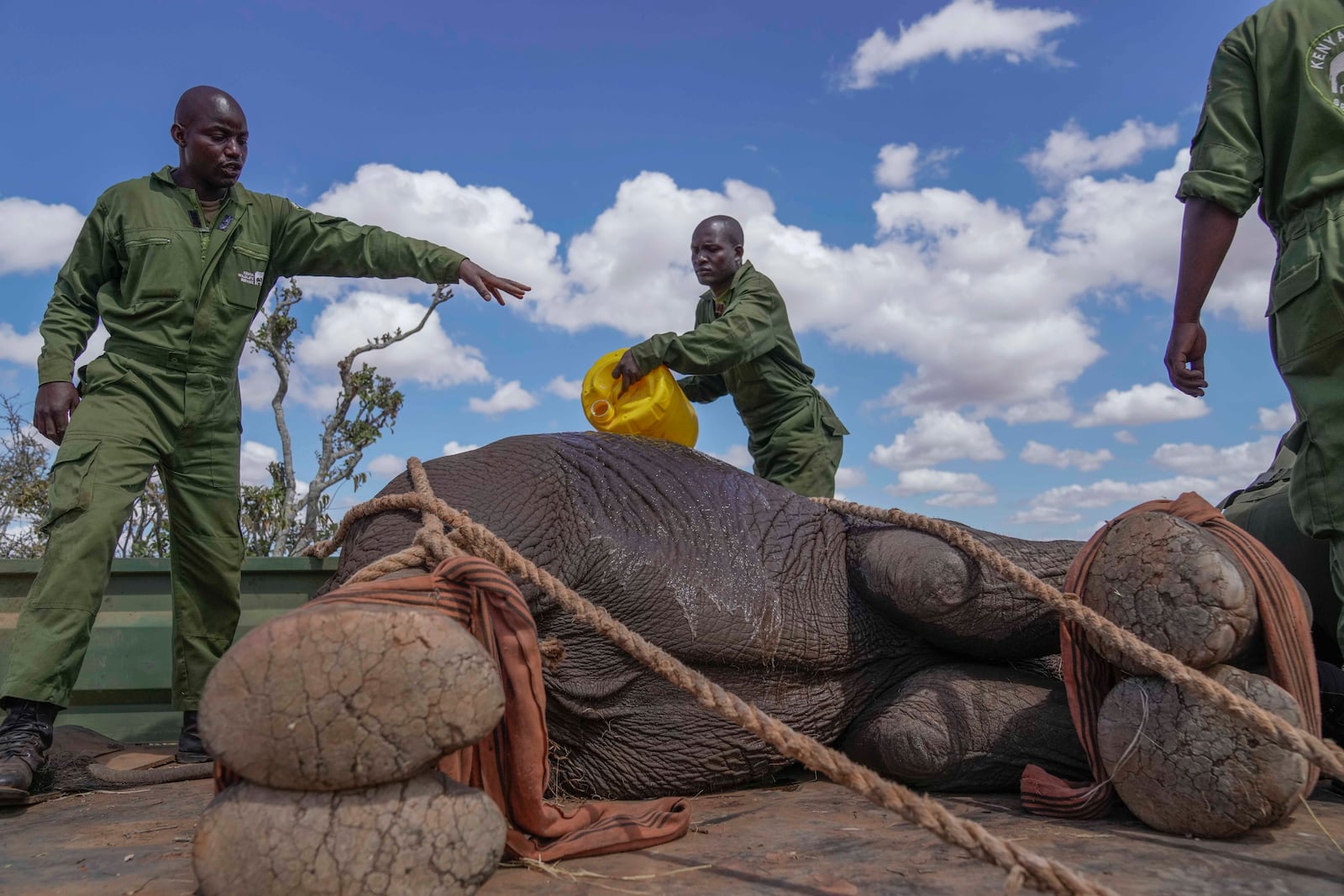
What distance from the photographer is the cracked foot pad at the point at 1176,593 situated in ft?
6.63

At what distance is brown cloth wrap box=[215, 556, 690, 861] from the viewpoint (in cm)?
180

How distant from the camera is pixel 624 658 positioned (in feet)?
8.03

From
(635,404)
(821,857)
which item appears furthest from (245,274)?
(821,857)

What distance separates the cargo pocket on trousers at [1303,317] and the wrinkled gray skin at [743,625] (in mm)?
755

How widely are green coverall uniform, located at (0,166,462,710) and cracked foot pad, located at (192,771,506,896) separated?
1.75 metres

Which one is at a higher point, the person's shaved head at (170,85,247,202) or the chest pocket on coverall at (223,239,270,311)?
the person's shaved head at (170,85,247,202)

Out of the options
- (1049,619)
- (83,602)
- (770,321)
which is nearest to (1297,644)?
(1049,619)

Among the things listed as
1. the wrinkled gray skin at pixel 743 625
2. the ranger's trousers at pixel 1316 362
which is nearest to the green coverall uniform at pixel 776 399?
the wrinkled gray skin at pixel 743 625

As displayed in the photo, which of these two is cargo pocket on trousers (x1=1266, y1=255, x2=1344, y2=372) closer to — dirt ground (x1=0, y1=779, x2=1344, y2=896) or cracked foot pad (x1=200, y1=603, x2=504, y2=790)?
dirt ground (x1=0, y1=779, x2=1344, y2=896)

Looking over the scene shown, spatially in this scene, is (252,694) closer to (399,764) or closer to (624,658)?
(399,764)

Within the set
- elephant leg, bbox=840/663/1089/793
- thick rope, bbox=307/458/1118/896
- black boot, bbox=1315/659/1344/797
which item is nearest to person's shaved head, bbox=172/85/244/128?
thick rope, bbox=307/458/1118/896

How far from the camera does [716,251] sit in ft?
15.8

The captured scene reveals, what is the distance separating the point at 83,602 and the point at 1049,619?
2.78 m

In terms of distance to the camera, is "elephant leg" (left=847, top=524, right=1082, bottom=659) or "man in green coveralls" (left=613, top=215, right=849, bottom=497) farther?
"man in green coveralls" (left=613, top=215, right=849, bottom=497)
